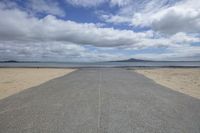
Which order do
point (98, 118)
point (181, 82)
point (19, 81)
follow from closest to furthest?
point (98, 118), point (181, 82), point (19, 81)

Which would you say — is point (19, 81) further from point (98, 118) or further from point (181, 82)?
point (181, 82)

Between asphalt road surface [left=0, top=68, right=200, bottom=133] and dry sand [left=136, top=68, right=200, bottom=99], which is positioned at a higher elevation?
asphalt road surface [left=0, top=68, right=200, bottom=133]

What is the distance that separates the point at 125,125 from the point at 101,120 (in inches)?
29.5

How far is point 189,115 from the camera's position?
225 inches

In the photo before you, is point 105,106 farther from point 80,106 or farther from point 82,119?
point 82,119

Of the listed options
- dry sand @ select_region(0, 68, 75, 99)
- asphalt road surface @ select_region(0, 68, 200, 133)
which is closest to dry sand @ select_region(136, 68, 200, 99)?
asphalt road surface @ select_region(0, 68, 200, 133)

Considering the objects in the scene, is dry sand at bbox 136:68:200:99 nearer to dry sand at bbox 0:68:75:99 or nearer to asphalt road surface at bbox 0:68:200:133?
asphalt road surface at bbox 0:68:200:133

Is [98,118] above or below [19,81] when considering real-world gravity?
above

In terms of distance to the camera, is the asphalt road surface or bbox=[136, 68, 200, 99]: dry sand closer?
the asphalt road surface

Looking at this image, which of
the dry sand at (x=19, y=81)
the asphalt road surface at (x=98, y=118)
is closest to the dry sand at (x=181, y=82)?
the asphalt road surface at (x=98, y=118)

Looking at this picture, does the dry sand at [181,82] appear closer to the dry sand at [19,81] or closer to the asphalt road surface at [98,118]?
the asphalt road surface at [98,118]

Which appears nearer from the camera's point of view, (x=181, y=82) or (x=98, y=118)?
(x=98, y=118)

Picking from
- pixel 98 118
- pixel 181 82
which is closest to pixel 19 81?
pixel 98 118

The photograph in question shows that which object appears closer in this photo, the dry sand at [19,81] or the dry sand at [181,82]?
the dry sand at [19,81]
